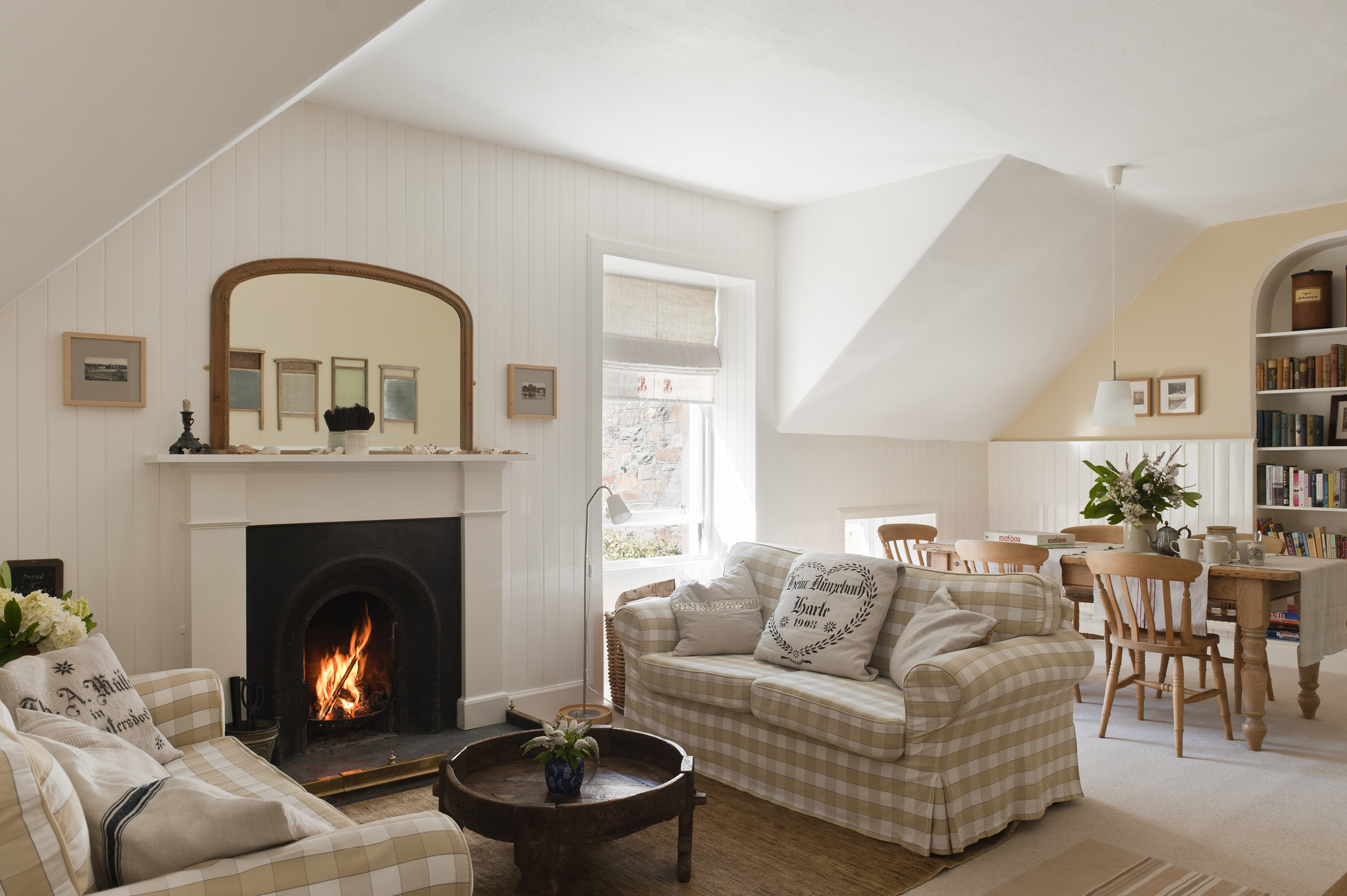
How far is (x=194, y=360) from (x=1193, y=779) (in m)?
4.12

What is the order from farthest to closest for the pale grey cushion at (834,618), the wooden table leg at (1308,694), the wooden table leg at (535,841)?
1. the wooden table leg at (1308,694)
2. the pale grey cushion at (834,618)
3. the wooden table leg at (535,841)

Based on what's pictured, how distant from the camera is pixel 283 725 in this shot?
3541mm

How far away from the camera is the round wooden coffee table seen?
2408mm

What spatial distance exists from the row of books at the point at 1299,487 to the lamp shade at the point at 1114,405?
1566mm

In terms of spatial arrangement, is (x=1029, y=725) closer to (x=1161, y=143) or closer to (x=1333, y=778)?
(x=1333, y=778)

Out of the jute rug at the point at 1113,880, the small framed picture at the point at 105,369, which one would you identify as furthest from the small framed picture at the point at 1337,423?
the small framed picture at the point at 105,369

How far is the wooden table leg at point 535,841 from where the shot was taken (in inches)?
94.1

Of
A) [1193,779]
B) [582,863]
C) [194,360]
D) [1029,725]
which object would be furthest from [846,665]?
[194,360]

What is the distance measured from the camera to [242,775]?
94.1 inches

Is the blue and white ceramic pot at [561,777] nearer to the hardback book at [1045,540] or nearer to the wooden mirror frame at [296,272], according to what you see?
the wooden mirror frame at [296,272]

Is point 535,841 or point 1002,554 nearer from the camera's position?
point 535,841

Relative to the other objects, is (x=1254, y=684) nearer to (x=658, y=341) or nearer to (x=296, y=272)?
(x=658, y=341)

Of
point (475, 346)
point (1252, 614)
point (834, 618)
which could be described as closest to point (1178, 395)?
point (1252, 614)

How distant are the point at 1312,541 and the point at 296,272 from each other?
19.1 feet
